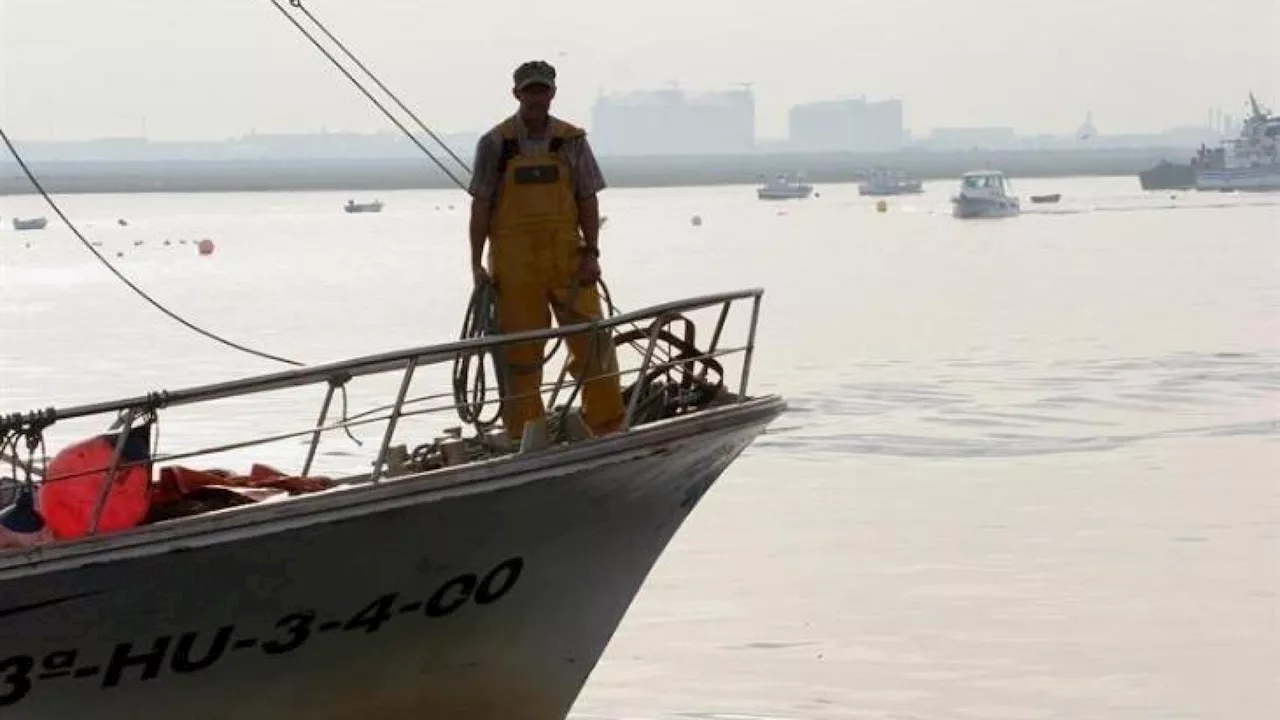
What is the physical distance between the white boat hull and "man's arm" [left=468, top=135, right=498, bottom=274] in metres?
100

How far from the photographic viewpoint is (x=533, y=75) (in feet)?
31.4

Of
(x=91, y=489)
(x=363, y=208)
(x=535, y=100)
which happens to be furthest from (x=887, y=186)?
(x=91, y=489)

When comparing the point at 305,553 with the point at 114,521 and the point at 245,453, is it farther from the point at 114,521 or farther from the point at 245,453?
the point at 245,453

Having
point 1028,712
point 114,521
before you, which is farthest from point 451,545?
point 1028,712

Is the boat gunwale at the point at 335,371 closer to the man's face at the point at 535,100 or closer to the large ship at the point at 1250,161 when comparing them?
the man's face at the point at 535,100

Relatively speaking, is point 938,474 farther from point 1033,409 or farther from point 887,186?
point 887,186

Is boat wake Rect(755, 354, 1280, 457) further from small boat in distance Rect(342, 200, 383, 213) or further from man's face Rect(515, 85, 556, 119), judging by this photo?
small boat in distance Rect(342, 200, 383, 213)

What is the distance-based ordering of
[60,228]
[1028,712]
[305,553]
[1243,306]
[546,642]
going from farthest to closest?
1. [60,228]
2. [1243,306]
3. [1028,712]
4. [546,642]
5. [305,553]

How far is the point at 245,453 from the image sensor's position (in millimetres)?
17484

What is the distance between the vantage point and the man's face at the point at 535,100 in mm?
9609

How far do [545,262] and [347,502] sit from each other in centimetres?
141

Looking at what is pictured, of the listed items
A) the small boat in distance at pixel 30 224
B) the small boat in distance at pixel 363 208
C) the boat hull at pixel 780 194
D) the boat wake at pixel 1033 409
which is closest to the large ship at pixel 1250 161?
the boat hull at pixel 780 194

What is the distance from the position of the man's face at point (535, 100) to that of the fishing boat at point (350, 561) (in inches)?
30.3

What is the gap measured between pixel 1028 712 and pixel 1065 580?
2930mm
